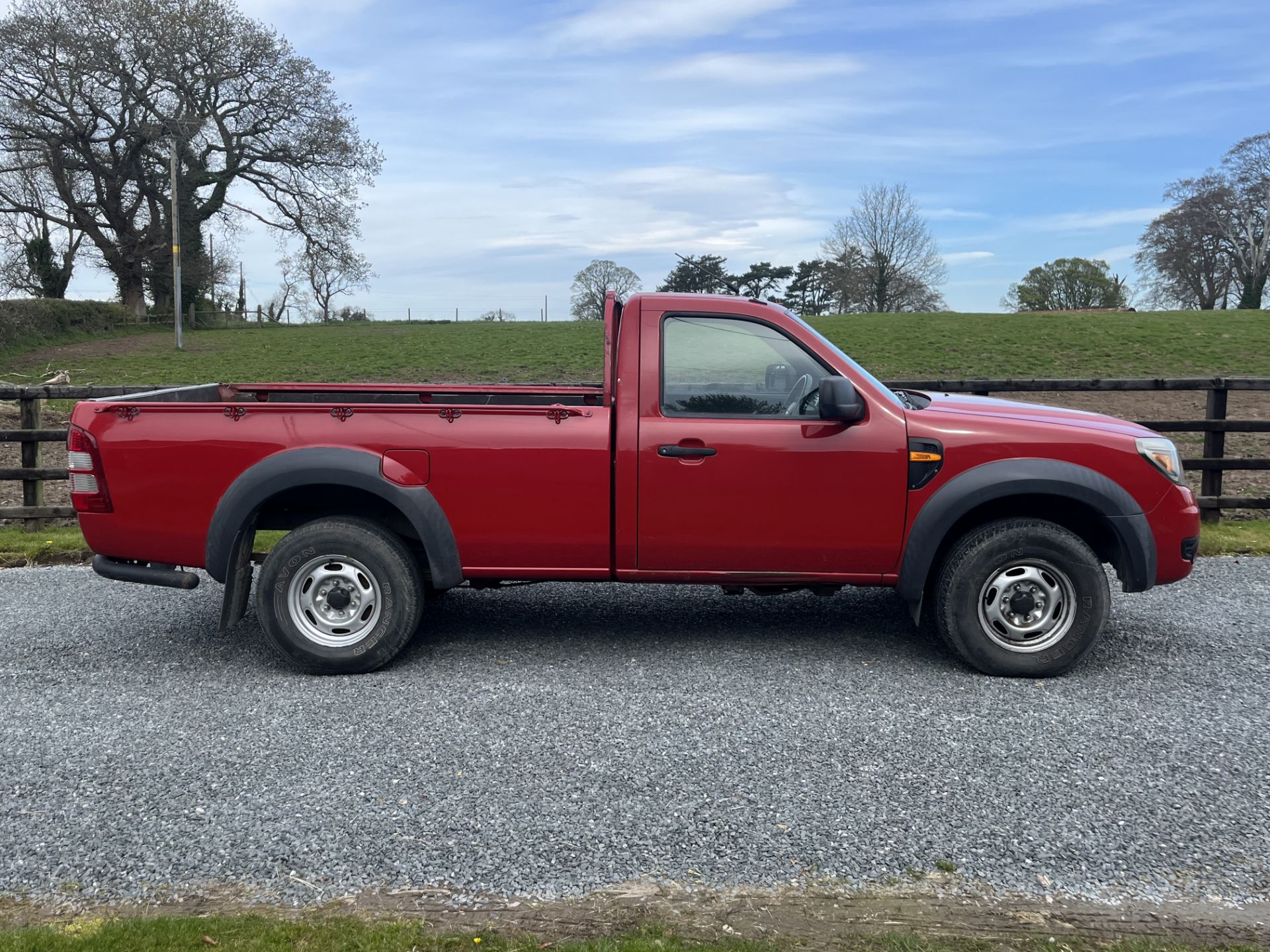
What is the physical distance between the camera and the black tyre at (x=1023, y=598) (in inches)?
191

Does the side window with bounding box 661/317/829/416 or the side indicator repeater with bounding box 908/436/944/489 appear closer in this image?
the side indicator repeater with bounding box 908/436/944/489

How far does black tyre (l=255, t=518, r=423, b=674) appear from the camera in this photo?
4949 millimetres

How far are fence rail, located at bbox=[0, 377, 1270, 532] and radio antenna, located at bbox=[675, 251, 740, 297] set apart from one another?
2.98 m

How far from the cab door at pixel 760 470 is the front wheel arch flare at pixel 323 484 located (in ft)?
3.24

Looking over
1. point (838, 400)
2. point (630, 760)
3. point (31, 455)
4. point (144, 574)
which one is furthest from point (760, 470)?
point (31, 455)

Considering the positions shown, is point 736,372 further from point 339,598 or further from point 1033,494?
point 339,598

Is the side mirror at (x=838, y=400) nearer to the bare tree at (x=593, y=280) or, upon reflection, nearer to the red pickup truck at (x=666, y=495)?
the red pickup truck at (x=666, y=495)

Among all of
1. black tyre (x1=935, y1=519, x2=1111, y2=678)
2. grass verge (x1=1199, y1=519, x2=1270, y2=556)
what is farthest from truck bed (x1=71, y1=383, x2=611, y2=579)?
grass verge (x1=1199, y1=519, x2=1270, y2=556)

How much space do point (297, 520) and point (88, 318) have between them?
115 feet

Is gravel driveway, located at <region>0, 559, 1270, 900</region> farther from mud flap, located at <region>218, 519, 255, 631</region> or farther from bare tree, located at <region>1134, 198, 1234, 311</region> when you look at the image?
bare tree, located at <region>1134, 198, 1234, 311</region>

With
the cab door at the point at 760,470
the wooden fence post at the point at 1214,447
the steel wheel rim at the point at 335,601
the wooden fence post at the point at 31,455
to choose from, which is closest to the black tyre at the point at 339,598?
the steel wheel rim at the point at 335,601

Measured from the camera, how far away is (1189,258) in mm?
64125

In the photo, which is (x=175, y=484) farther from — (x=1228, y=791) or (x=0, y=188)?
(x=0, y=188)

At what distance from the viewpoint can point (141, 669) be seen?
5.19m
